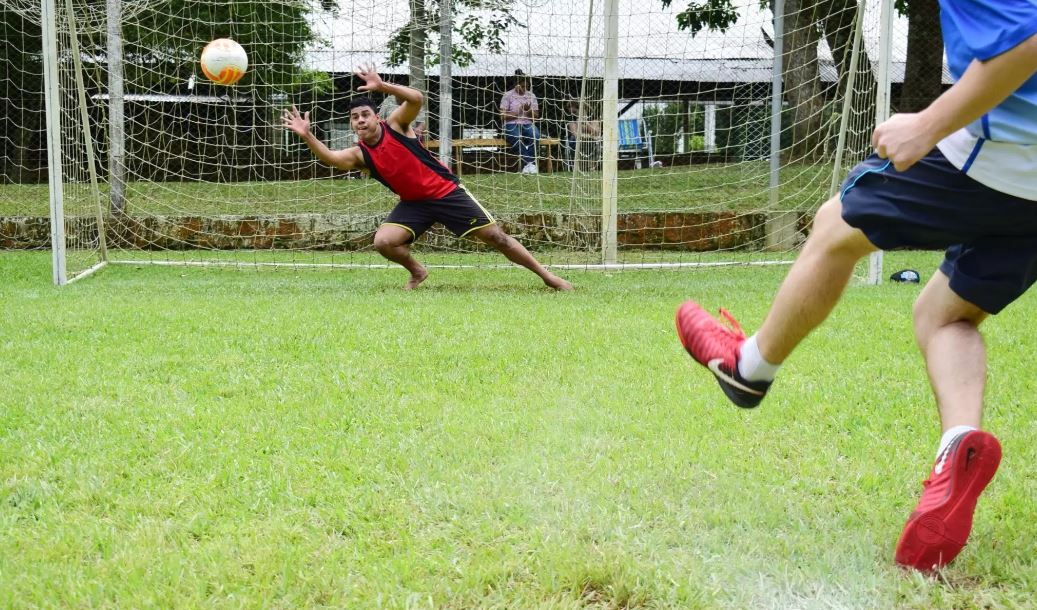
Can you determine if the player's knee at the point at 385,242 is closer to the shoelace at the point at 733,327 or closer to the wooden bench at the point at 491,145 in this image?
the wooden bench at the point at 491,145

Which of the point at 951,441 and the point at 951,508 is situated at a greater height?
the point at 951,441

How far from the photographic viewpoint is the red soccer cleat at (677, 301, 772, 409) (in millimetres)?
2410

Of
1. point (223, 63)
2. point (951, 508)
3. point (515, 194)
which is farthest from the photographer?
point (515, 194)

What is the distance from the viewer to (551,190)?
11820 mm

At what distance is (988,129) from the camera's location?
1949 millimetres

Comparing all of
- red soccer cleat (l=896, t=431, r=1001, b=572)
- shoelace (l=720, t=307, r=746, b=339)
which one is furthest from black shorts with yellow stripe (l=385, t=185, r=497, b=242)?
red soccer cleat (l=896, t=431, r=1001, b=572)

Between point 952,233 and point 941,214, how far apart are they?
7 cm

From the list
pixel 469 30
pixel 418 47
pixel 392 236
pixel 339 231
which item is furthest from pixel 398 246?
pixel 339 231

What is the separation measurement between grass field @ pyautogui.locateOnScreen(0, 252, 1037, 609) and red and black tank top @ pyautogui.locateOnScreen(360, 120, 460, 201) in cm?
268

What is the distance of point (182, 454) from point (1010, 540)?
7.41 ft

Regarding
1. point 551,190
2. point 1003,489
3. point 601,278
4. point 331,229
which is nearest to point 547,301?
point 601,278

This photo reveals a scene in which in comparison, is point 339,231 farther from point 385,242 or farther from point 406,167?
point 406,167

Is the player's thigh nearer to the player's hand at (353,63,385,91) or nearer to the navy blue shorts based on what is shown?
the player's hand at (353,63,385,91)

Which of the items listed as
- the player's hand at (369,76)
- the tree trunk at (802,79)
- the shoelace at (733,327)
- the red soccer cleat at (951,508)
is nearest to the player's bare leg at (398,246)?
the player's hand at (369,76)
